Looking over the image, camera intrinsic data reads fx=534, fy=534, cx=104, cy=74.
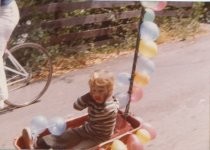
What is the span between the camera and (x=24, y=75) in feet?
21.1

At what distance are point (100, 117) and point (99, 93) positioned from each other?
198 millimetres

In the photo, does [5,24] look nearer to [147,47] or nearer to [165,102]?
[147,47]

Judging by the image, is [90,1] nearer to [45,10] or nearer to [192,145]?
[45,10]

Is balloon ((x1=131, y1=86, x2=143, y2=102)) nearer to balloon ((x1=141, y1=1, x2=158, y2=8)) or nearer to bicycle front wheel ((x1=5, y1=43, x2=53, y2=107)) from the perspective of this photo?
balloon ((x1=141, y1=1, x2=158, y2=8))

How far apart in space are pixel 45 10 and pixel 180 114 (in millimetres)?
3005

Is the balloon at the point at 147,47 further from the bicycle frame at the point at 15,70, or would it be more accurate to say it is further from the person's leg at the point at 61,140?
the bicycle frame at the point at 15,70

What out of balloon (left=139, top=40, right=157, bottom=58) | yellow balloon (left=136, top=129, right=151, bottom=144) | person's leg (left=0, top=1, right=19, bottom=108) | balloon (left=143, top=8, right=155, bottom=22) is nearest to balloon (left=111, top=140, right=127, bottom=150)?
yellow balloon (left=136, top=129, right=151, bottom=144)

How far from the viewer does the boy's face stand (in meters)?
4.18

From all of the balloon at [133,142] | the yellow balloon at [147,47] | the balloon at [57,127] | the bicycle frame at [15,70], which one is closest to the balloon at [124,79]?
the yellow balloon at [147,47]

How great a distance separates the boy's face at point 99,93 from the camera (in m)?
4.18

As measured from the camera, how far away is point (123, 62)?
320 inches

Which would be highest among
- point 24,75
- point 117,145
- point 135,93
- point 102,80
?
point 102,80

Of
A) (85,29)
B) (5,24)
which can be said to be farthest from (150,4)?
(85,29)

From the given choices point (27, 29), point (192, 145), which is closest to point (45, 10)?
point (27, 29)
